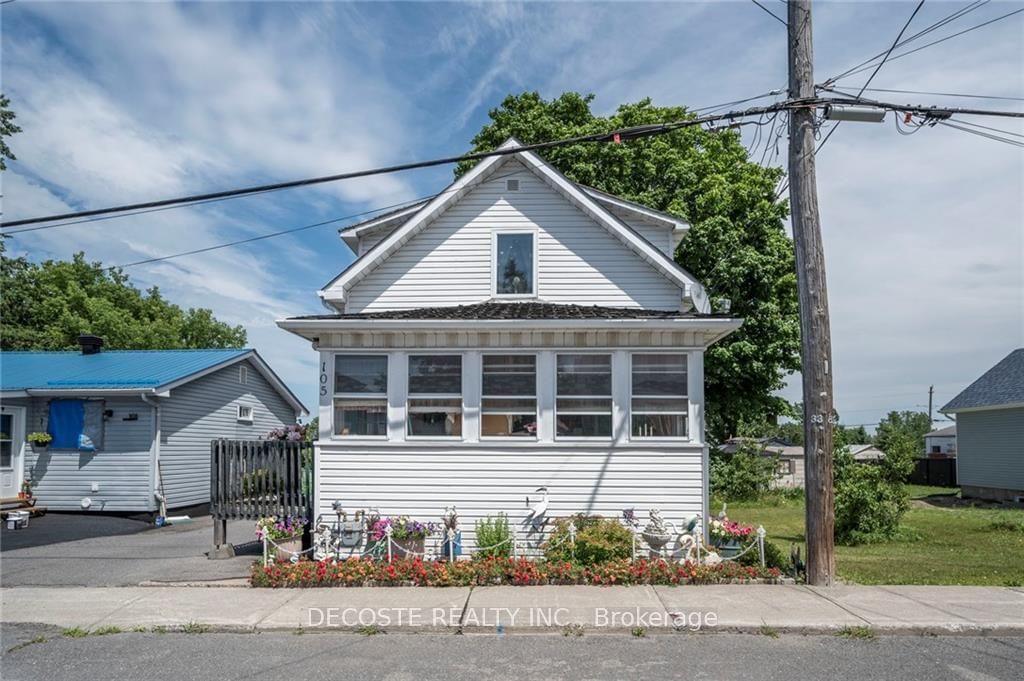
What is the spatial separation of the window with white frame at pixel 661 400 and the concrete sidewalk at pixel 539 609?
2.69 meters

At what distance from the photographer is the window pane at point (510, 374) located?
11.6m

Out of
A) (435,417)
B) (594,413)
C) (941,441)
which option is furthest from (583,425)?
(941,441)

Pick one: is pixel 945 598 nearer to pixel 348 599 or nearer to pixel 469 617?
pixel 469 617

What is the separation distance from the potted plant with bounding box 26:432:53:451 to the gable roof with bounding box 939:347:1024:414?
98.1 ft

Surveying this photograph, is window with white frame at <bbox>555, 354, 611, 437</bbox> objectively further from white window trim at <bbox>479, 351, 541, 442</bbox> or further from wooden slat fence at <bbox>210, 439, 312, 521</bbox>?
wooden slat fence at <bbox>210, 439, 312, 521</bbox>

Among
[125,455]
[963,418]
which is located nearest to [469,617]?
[125,455]

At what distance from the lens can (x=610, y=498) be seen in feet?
36.8

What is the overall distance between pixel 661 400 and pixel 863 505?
6.00 meters

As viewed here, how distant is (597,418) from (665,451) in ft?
3.98

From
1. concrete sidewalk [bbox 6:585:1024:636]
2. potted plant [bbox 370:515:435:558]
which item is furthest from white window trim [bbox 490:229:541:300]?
concrete sidewalk [bbox 6:585:1024:636]

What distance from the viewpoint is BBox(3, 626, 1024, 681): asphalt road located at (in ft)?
21.1

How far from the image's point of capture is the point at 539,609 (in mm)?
8367

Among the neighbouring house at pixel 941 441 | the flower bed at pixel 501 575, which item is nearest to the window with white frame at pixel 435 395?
the flower bed at pixel 501 575

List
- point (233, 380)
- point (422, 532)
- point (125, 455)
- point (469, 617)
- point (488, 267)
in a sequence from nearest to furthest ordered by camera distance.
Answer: point (469, 617)
point (422, 532)
point (488, 267)
point (125, 455)
point (233, 380)
